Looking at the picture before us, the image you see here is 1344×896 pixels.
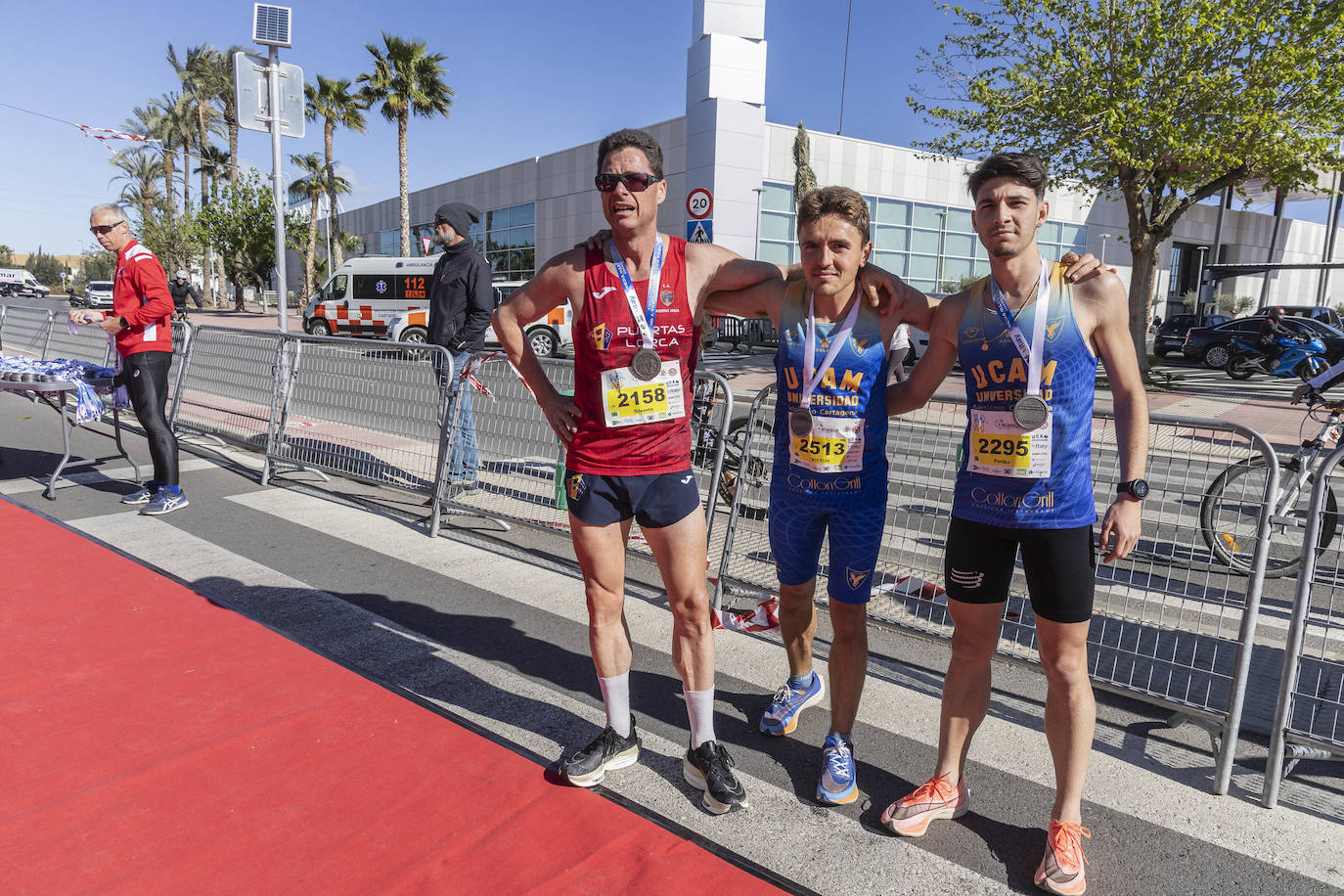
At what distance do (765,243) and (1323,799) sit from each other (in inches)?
1141

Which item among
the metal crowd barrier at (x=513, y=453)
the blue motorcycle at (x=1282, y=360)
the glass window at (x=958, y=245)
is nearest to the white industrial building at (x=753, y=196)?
the glass window at (x=958, y=245)

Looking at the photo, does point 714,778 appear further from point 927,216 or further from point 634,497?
point 927,216

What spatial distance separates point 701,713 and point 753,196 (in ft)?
88.5

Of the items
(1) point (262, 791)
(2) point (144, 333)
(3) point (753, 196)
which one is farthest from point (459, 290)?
(3) point (753, 196)

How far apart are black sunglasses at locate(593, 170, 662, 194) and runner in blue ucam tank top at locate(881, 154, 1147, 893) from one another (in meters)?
0.97

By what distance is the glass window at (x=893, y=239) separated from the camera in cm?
3269

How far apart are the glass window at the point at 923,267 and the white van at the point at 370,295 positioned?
19.0m

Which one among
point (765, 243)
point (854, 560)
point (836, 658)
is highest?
point (765, 243)

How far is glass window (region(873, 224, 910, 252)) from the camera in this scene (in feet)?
107

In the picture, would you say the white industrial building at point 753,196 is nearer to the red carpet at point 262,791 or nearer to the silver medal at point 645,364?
the red carpet at point 262,791

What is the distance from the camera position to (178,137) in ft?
175

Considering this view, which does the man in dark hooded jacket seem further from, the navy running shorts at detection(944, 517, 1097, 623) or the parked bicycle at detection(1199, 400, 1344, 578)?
the parked bicycle at detection(1199, 400, 1344, 578)

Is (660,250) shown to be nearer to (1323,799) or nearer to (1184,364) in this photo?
(1323,799)

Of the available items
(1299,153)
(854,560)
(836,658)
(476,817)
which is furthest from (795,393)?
(1299,153)
